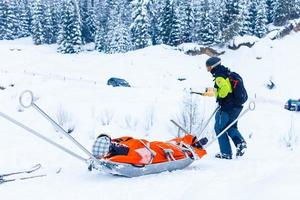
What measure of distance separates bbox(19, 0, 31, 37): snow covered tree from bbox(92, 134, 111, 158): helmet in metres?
66.7

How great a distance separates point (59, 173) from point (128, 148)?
1.12 m

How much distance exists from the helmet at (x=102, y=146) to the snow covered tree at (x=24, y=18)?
66659 mm

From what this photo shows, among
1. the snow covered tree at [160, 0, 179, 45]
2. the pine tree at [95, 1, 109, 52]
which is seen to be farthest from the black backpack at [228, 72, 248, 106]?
the pine tree at [95, 1, 109, 52]

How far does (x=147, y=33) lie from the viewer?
166ft

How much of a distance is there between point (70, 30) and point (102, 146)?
172ft

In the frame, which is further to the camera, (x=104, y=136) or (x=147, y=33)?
(x=147, y=33)

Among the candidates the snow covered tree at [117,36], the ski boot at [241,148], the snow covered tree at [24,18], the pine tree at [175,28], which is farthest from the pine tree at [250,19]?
the ski boot at [241,148]

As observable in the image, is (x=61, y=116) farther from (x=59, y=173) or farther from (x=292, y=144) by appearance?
(x=292, y=144)

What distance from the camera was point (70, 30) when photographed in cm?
5619

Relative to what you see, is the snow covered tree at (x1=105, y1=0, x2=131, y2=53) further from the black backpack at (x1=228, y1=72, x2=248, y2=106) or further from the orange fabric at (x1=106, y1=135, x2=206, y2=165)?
the orange fabric at (x1=106, y1=135, x2=206, y2=165)

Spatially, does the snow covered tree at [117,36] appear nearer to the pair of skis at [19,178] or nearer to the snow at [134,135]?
the snow at [134,135]

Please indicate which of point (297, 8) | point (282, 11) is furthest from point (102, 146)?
point (282, 11)

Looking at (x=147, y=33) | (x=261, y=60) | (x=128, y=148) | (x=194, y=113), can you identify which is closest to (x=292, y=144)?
(x=194, y=113)

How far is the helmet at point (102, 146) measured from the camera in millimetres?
5430
